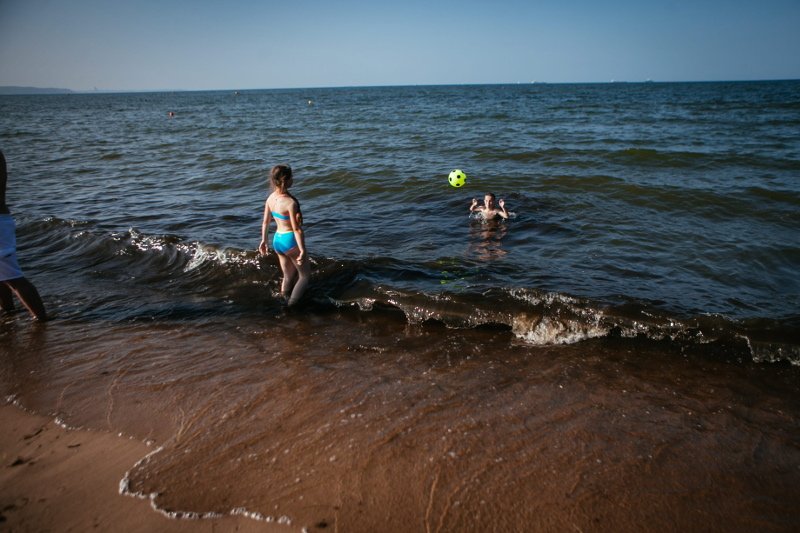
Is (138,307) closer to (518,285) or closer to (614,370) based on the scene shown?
(518,285)

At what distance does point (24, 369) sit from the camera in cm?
433

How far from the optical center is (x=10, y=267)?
16.6 feet

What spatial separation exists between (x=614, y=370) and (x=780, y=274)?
4.20 meters

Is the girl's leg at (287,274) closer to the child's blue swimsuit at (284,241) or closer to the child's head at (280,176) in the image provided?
the child's blue swimsuit at (284,241)

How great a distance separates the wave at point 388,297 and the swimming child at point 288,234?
346 mm

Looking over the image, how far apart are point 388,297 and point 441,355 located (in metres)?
1.54

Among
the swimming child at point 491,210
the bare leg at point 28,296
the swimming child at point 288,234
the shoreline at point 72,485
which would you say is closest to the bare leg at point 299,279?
the swimming child at point 288,234

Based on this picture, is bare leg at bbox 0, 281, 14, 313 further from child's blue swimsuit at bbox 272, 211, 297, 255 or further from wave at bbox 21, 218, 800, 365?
child's blue swimsuit at bbox 272, 211, 297, 255

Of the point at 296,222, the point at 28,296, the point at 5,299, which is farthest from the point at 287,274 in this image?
the point at 5,299

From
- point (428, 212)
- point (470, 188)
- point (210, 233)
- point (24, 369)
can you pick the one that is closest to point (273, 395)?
point (24, 369)

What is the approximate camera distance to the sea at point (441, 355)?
2.95 metres

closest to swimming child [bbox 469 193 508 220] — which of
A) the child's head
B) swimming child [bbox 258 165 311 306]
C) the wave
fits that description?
the wave

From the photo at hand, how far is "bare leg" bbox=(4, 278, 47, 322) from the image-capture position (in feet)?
16.9

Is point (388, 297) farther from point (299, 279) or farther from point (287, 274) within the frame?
point (287, 274)
